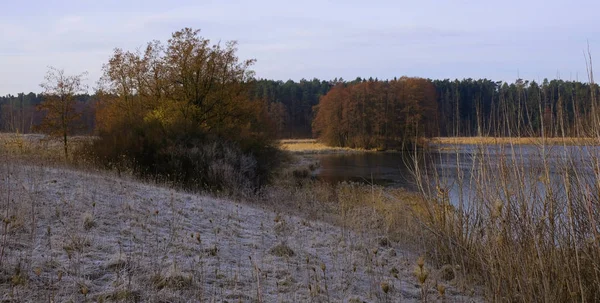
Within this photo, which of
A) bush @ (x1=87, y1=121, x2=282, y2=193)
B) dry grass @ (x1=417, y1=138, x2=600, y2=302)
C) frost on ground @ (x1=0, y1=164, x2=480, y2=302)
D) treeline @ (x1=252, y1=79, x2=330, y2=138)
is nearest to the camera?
dry grass @ (x1=417, y1=138, x2=600, y2=302)

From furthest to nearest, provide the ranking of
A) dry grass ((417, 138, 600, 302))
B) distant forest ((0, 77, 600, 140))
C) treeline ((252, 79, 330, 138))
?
1. treeline ((252, 79, 330, 138))
2. distant forest ((0, 77, 600, 140))
3. dry grass ((417, 138, 600, 302))

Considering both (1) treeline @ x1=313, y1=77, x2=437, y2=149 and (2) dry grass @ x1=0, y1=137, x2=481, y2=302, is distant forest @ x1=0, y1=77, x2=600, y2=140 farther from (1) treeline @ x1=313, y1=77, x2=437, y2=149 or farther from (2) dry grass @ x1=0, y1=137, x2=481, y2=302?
(2) dry grass @ x1=0, y1=137, x2=481, y2=302

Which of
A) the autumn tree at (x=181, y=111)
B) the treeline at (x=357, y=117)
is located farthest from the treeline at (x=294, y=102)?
the autumn tree at (x=181, y=111)

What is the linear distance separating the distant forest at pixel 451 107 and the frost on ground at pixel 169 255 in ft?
6.96

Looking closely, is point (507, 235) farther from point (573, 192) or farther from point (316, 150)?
point (316, 150)

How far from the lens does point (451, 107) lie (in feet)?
59.9

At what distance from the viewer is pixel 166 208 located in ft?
29.5

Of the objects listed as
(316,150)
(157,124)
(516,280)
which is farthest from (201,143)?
(316,150)

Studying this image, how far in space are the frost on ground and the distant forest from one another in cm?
212

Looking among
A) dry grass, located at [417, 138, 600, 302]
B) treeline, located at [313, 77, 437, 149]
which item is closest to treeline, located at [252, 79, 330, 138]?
treeline, located at [313, 77, 437, 149]

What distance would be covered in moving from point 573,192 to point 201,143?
14224mm

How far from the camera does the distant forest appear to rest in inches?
225

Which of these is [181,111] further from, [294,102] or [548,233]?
[294,102]

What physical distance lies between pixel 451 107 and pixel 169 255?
14.5 m
